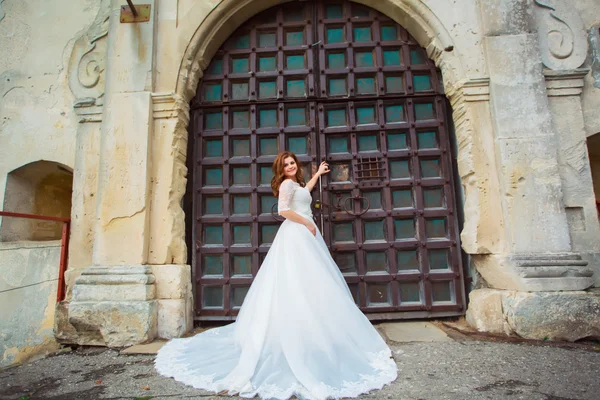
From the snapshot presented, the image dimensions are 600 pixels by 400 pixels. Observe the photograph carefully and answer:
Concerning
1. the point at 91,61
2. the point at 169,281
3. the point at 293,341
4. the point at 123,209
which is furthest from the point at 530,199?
the point at 91,61

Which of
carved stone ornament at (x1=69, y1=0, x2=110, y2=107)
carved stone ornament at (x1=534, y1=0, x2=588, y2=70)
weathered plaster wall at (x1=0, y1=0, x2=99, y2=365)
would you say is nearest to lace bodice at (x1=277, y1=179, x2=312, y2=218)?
weathered plaster wall at (x1=0, y1=0, x2=99, y2=365)

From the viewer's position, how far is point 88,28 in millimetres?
3758

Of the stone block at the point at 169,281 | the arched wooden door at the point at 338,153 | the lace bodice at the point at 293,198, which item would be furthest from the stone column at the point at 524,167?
the stone block at the point at 169,281

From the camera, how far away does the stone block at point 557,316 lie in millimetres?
2729

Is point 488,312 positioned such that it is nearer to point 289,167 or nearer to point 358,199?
point 358,199

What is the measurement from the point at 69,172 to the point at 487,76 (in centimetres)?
491

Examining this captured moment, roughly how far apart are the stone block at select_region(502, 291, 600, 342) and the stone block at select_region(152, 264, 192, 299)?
3.10m

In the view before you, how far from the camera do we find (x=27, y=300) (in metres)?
3.10

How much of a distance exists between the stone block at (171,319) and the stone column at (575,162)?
12.7 feet

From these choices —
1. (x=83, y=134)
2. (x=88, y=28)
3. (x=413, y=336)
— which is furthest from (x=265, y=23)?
(x=413, y=336)

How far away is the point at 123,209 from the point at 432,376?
3.09 m

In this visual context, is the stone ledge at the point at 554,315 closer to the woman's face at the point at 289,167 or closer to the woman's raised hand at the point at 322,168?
the woman's raised hand at the point at 322,168

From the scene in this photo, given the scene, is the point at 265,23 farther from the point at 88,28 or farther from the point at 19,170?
the point at 19,170

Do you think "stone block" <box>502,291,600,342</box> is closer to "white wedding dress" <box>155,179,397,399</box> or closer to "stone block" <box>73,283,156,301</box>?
"white wedding dress" <box>155,179,397,399</box>
